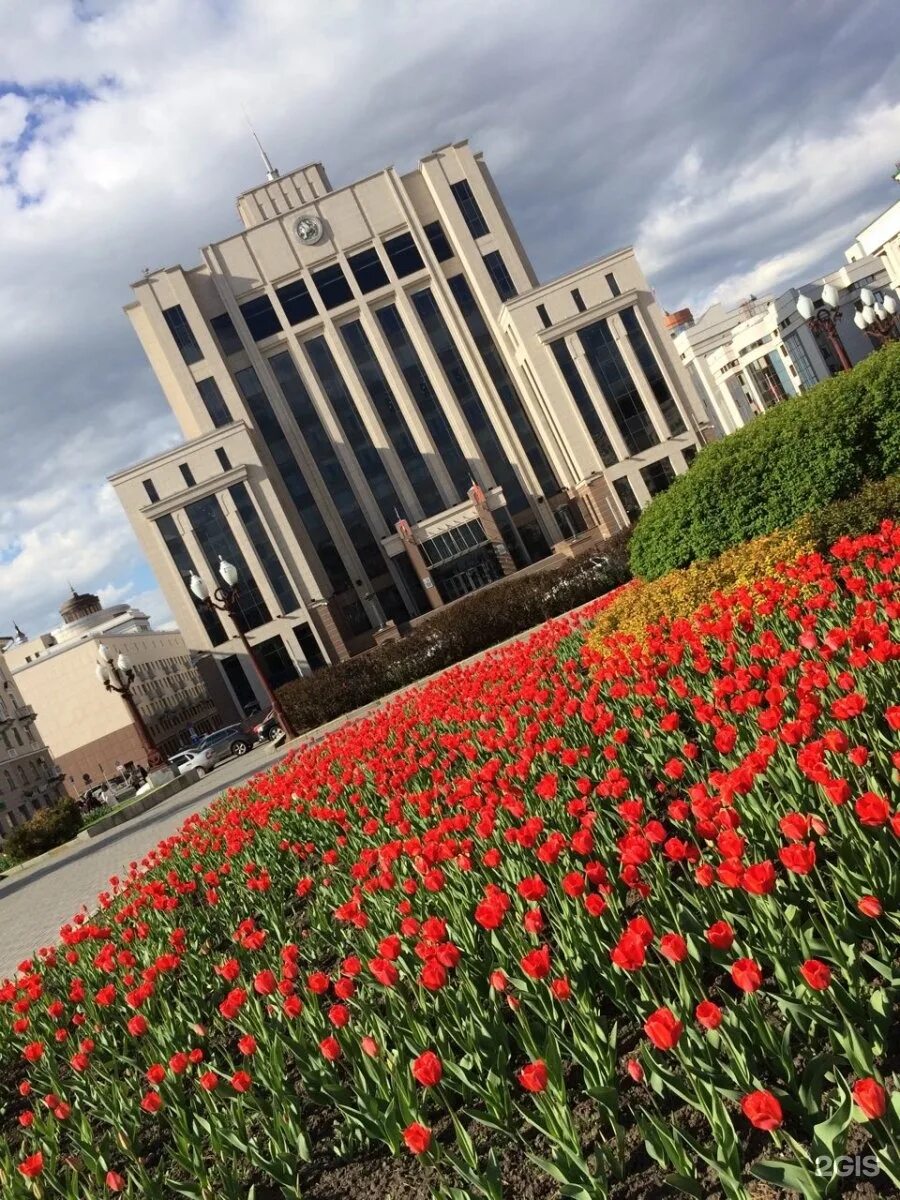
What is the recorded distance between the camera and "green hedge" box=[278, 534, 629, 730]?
25891 millimetres

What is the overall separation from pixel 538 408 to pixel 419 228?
16044mm

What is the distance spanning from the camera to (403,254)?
6550 centimetres

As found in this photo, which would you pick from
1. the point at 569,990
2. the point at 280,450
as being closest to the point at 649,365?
the point at 280,450

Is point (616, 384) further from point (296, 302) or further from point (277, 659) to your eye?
point (277, 659)

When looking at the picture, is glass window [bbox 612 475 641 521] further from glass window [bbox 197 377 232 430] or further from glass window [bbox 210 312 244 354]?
glass window [bbox 210 312 244 354]

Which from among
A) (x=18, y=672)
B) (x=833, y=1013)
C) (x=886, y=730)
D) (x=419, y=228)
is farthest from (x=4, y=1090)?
(x=18, y=672)

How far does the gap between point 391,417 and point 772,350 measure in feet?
126

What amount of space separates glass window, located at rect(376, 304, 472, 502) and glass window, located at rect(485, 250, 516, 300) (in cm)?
746

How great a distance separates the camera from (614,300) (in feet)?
190

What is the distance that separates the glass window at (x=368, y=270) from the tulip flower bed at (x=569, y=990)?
6320cm

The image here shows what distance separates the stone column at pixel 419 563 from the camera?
60969mm

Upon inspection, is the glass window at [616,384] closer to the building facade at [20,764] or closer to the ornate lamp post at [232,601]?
the ornate lamp post at [232,601]

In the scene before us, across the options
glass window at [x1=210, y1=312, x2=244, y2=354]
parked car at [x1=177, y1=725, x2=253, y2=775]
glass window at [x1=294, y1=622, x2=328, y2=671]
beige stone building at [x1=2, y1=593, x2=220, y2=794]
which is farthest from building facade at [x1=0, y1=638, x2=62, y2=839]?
parked car at [x1=177, y1=725, x2=253, y2=775]

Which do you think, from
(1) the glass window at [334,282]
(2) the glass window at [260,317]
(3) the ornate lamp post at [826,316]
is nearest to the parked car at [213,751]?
(3) the ornate lamp post at [826,316]
